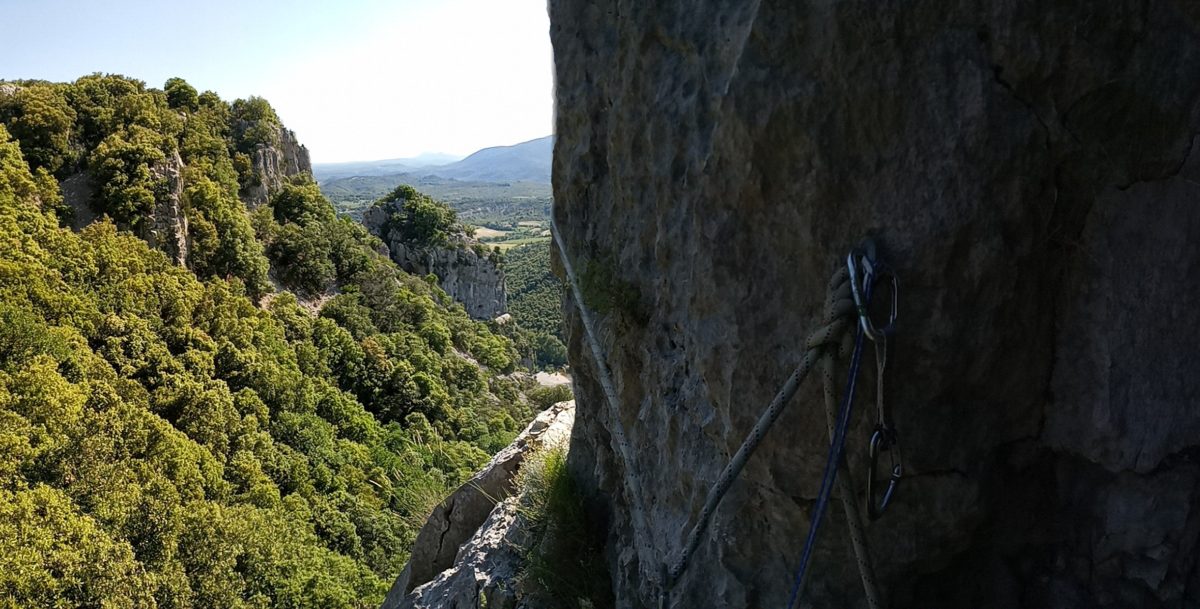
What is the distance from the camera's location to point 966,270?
9.14 feet

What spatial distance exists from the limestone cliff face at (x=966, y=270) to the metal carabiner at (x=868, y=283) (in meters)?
0.08

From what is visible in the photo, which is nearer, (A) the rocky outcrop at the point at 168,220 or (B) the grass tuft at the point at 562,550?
(B) the grass tuft at the point at 562,550

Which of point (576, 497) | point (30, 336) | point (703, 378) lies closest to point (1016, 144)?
point (703, 378)

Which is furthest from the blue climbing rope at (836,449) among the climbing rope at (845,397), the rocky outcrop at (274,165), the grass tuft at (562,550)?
the rocky outcrop at (274,165)

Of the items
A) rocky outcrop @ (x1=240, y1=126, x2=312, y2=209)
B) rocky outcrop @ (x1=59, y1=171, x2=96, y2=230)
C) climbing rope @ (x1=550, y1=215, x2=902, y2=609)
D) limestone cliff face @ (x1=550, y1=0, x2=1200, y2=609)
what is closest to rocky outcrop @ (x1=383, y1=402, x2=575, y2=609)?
limestone cliff face @ (x1=550, y1=0, x2=1200, y2=609)

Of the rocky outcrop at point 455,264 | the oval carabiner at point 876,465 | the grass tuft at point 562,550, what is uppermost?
the oval carabiner at point 876,465

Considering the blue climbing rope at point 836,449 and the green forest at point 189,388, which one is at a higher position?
the blue climbing rope at point 836,449

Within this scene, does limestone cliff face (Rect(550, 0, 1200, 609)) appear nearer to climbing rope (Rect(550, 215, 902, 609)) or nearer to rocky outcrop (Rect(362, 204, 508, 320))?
climbing rope (Rect(550, 215, 902, 609))

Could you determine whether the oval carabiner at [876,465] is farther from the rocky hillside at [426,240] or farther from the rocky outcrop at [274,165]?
the rocky hillside at [426,240]

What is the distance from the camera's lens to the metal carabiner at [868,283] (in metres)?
2.64

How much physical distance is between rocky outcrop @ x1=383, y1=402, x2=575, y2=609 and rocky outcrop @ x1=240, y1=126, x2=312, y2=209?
1243 inches

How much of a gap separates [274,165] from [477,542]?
122 feet

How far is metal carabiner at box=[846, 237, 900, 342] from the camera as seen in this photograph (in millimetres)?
2643

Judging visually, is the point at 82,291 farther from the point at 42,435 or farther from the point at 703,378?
the point at 703,378
